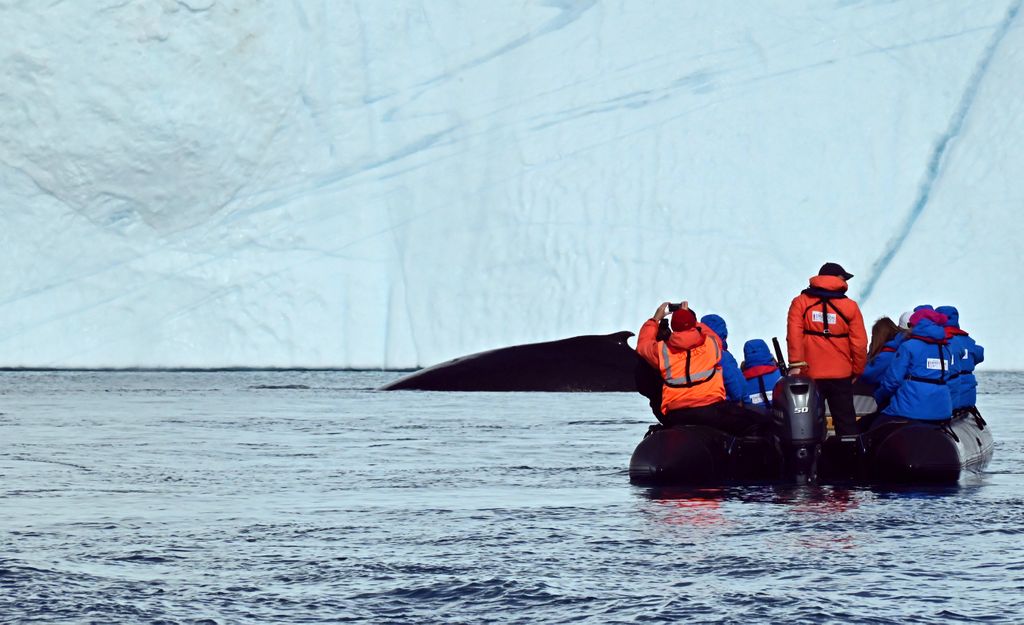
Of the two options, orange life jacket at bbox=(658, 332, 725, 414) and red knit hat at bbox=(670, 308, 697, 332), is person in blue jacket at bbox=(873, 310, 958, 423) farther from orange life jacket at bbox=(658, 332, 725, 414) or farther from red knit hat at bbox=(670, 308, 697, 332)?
red knit hat at bbox=(670, 308, 697, 332)

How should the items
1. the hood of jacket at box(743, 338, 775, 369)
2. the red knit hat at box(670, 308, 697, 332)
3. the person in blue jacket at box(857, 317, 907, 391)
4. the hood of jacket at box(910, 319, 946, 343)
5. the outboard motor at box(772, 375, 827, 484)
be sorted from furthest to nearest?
the person in blue jacket at box(857, 317, 907, 391), the hood of jacket at box(743, 338, 775, 369), the hood of jacket at box(910, 319, 946, 343), the red knit hat at box(670, 308, 697, 332), the outboard motor at box(772, 375, 827, 484)

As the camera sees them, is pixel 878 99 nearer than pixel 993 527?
No

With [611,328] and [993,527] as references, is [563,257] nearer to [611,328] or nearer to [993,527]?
[611,328]

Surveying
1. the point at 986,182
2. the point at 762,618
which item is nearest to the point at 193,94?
the point at 986,182

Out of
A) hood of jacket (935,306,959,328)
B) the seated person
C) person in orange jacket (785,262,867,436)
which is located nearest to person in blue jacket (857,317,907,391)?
hood of jacket (935,306,959,328)

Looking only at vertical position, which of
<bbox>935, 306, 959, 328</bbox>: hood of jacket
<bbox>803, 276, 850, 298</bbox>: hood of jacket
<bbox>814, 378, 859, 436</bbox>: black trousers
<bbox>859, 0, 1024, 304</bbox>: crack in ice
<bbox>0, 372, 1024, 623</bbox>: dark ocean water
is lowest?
<bbox>0, 372, 1024, 623</bbox>: dark ocean water

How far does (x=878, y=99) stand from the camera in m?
25.0

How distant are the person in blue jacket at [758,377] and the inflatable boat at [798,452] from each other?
0.56m

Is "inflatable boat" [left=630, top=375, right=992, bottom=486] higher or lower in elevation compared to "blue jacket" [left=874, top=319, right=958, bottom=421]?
lower

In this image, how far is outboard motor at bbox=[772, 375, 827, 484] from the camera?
8617 millimetres

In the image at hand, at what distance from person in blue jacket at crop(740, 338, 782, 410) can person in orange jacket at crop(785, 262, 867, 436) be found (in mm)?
448

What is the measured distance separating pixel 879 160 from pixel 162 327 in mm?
11282

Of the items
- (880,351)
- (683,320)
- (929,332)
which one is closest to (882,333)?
(880,351)

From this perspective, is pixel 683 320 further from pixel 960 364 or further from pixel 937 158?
pixel 937 158
